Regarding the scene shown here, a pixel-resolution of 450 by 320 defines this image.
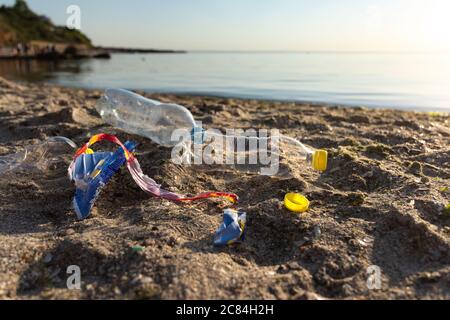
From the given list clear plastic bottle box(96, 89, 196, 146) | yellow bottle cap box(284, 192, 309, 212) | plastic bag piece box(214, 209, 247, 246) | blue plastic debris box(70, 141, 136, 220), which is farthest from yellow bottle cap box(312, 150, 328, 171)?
clear plastic bottle box(96, 89, 196, 146)

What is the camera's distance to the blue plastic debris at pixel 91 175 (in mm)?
2625

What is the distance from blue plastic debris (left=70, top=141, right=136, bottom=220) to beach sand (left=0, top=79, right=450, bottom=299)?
88 mm

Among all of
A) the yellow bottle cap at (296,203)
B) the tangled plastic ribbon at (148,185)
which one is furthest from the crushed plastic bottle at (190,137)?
the yellow bottle cap at (296,203)

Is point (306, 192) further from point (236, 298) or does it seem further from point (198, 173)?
point (236, 298)

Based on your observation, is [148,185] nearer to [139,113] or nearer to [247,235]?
[247,235]

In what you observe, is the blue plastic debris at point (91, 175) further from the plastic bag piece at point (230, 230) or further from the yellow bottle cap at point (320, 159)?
the yellow bottle cap at point (320, 159)

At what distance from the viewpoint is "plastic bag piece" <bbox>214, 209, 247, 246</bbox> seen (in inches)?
87.0

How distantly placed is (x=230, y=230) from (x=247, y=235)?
0.45 ft

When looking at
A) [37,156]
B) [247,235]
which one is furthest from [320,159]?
[37,156]

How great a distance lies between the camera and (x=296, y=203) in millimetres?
2561

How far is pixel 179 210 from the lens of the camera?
8.55ft
